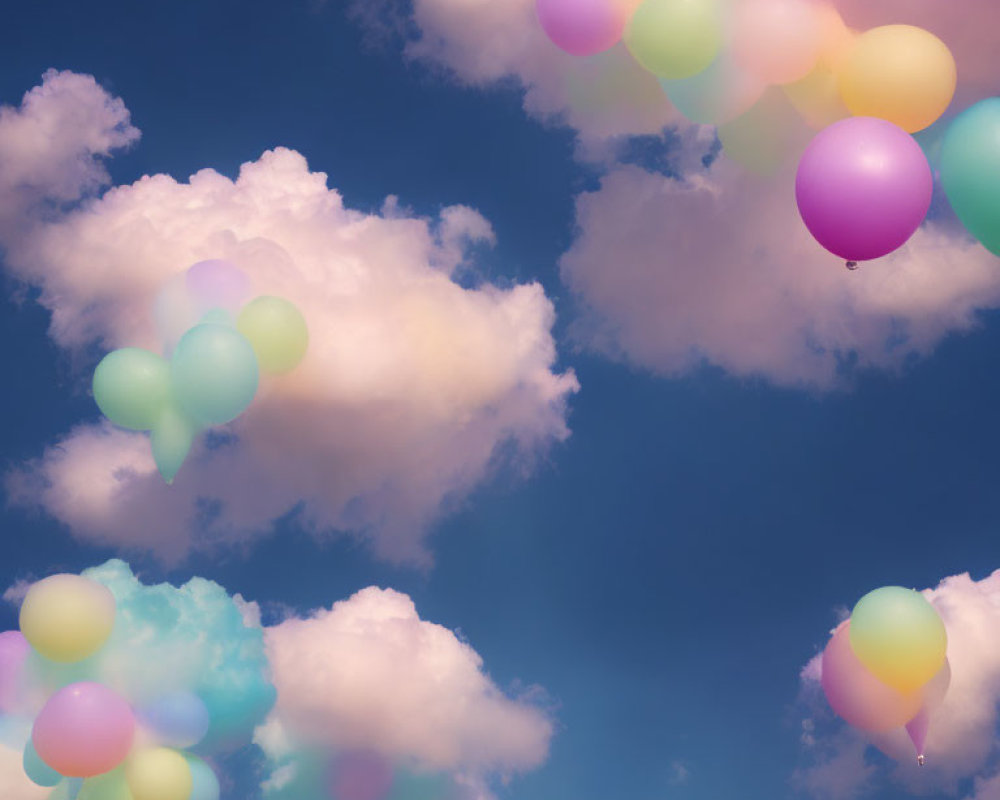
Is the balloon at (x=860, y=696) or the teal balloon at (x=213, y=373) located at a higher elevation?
the teal balloon at (x=213, y=373)

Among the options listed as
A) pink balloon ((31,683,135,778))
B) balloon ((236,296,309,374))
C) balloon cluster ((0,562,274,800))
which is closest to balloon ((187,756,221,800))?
balloon cluster ((0,562,274,800))

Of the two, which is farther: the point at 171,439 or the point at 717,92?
the point at 171,439

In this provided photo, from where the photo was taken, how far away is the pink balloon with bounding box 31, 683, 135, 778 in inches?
226

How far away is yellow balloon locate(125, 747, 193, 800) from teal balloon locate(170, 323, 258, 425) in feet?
6.18

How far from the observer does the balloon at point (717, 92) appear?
5.82 m

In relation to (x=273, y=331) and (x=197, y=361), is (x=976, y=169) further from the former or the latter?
(x=197, y=361)

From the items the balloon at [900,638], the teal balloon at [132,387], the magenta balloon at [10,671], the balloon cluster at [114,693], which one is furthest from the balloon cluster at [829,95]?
the magenta balloon at [10,671]

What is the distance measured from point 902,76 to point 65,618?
525 cm

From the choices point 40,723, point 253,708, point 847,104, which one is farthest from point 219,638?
point 847,104

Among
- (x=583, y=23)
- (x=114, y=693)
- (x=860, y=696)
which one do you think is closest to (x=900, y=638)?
(x=860, y=696)

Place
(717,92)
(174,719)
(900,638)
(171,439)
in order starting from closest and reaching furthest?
(900,638), (717,92), (174,719), (171,439)

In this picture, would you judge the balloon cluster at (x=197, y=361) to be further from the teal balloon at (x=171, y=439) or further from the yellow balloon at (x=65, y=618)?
the yellow balloon at (x=65, y=618)

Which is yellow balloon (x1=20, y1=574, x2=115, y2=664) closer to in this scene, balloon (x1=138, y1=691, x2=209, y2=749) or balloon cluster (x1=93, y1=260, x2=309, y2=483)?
balloon (x1=138, y1=691, x2=209, y2=749)

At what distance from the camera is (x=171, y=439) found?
616cm
